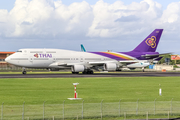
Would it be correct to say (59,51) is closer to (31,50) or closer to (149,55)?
(31,50)

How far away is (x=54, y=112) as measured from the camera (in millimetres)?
22922

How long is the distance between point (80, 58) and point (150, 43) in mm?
23892

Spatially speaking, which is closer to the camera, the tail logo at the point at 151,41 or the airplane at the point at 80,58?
the airplane at the point at 80,58

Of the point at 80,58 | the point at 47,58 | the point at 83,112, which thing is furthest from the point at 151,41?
the point at 83,112

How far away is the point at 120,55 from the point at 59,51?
17608mm

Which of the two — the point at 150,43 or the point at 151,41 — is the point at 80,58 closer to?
the point at 150,43

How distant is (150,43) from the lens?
88.2m

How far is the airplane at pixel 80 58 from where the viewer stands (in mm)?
71062

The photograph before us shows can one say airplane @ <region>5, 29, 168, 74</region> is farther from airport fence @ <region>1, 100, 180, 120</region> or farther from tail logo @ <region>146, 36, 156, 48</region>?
airport fence @ <region>1, 100, 180, 120</region>

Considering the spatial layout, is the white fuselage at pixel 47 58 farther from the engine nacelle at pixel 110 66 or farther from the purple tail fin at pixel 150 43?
the purple tail fin at pixel 150 43

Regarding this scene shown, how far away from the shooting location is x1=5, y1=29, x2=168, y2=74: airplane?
71062 millimetres

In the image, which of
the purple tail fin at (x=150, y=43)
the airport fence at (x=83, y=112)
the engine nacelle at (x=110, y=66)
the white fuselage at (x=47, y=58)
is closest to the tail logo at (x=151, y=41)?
the purple tail fin at (x=150, y=43)

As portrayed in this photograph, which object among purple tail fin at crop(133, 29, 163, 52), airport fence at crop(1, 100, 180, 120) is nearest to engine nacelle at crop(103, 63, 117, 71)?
purple tail fin at crop(133, 29, 163, 52)

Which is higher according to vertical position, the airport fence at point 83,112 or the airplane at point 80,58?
the airplane at point 80,58
